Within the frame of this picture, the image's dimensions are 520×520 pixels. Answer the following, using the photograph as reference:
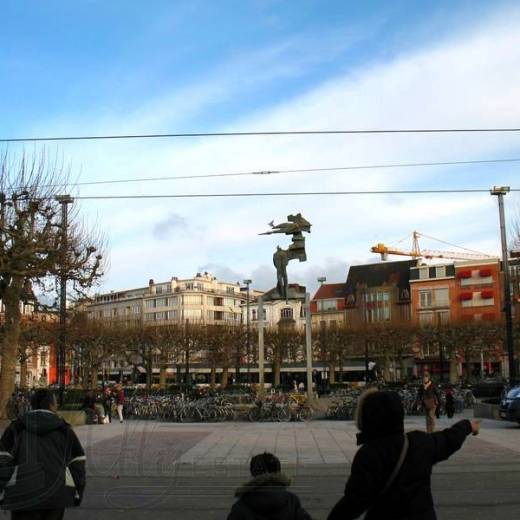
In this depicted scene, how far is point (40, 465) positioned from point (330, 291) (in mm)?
108548

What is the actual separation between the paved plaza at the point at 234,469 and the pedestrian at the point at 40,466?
12.7ft

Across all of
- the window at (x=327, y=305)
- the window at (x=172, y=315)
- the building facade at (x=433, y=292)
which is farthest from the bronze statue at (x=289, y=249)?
the window at (x=172, y=315)

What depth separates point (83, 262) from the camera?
2648 cm

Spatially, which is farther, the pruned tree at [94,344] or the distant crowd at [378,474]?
the pruned tree at [94,344]

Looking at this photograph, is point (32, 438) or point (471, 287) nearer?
point (32, 438)

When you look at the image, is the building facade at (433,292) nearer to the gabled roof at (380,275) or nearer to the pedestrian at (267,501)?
the gabled roof at (380,275)

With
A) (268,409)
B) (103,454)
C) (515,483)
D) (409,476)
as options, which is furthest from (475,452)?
(409,476)

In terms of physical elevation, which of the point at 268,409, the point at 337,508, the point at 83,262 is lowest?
the point at 268,409

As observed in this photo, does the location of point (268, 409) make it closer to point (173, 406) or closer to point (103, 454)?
point (173, 406)

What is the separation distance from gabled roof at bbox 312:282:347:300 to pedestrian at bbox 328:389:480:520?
105869 mm

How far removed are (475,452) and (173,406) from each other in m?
14.9

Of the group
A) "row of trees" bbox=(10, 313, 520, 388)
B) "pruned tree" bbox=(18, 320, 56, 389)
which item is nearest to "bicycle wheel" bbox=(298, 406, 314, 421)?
"pruned tree" bbox=(18, 320, 56, 389)

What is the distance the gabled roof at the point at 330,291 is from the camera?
110688mm

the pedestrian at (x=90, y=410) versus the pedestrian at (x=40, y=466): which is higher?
the pedestrian at (x=40, y=466)
